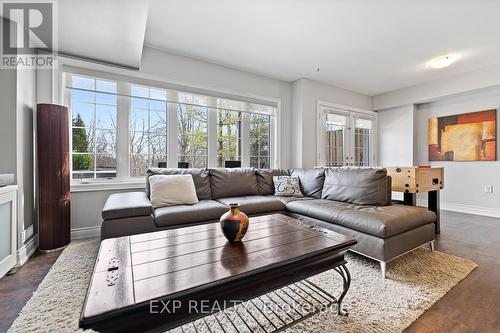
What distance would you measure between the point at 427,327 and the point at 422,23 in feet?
10.3

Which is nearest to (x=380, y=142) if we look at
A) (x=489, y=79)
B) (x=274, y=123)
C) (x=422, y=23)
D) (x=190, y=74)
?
(x=489, y=79)

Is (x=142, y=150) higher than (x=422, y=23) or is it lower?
lower

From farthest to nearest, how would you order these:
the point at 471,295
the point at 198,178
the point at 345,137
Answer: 1. the point at 345,137
2. the point at 198,178
3. the point at 471,295

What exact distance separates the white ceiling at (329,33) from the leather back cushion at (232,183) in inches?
70.9

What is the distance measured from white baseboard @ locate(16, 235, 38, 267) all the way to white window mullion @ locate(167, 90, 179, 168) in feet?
5.64

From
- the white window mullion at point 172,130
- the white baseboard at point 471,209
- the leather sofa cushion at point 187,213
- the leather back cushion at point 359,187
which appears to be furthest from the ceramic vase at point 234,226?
the white baseboard at point 471,209

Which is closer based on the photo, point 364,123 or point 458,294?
point 458,294

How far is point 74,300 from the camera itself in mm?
1587

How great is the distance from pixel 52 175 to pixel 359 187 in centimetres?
346

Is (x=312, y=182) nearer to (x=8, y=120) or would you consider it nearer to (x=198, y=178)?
(x=198, y=178)

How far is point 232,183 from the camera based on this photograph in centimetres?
329

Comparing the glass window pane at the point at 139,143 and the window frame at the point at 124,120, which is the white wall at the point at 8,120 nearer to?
the window frame at the point at 124,120

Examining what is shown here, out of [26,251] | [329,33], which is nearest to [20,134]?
[26,251]

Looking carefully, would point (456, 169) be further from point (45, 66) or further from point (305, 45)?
point (45, 66)
